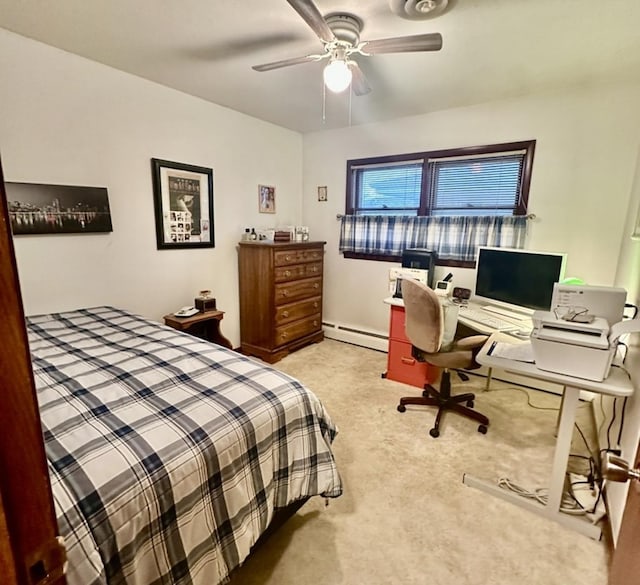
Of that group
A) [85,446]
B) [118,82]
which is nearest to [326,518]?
[85,446]

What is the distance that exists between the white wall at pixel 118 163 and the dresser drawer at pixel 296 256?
561 mm

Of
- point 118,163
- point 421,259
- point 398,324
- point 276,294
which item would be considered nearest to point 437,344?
point 398,324

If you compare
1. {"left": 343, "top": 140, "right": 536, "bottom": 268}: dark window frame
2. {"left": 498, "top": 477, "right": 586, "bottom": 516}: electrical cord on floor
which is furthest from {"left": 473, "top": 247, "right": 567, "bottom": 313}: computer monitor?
{"left": 498, "top": 477, "right": 586, "bottom": 516}: electrical cord on floor

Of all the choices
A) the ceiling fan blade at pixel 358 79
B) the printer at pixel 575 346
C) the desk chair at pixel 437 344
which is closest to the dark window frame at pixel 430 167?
the desk chair at pixel 437 344

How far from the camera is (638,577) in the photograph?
2.78 feet

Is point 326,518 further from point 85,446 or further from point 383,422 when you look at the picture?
point 85,446

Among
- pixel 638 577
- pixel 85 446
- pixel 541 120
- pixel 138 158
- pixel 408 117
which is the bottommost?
pixel 638 577

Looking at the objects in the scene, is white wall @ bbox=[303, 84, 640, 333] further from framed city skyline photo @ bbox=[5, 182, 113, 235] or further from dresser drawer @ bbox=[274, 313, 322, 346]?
framed city skyline photo @ bbox=[5, 182, 113, 235]

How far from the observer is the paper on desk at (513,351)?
169cm

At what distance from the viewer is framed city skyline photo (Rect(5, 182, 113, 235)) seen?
7.00 feet

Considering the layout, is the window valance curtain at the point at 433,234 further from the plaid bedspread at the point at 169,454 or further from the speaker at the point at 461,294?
the plaid bedspread at the point at 169,454

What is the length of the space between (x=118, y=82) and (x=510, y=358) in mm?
3162

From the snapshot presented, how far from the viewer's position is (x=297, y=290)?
3.61 metres

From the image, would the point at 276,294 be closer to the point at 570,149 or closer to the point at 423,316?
the point at 423,316
